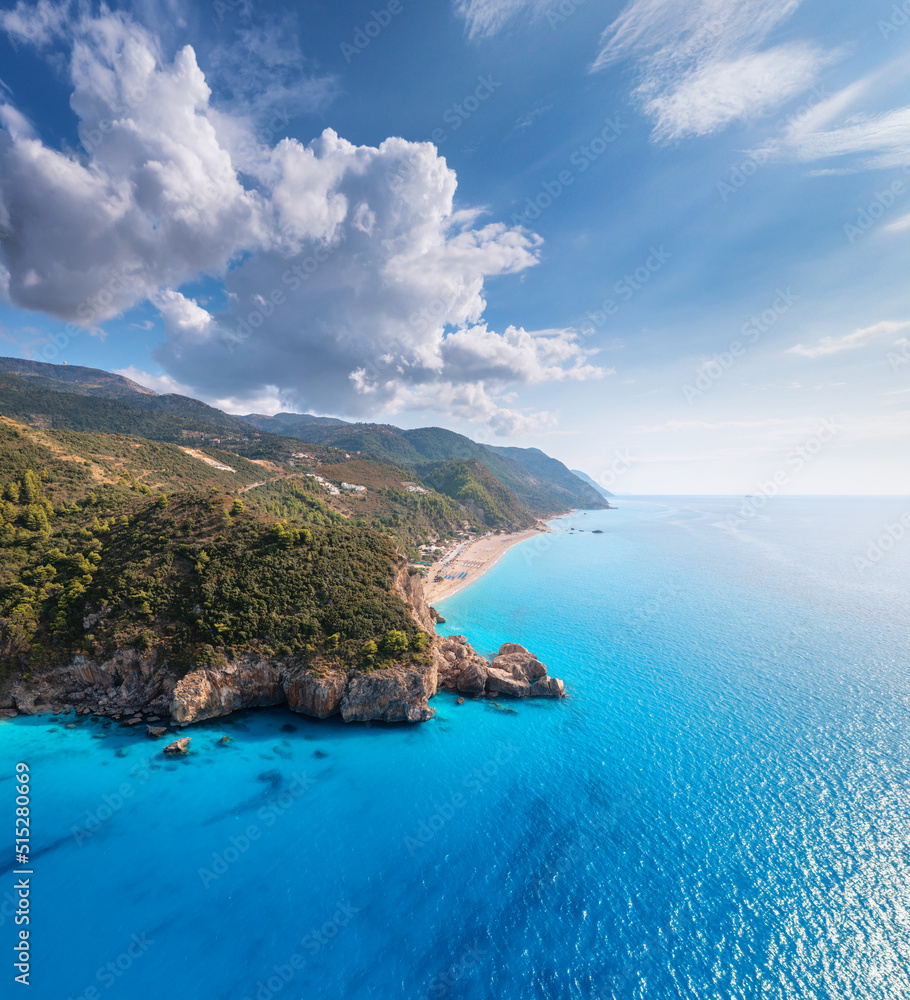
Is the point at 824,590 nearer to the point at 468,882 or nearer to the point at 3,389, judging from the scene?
the point at 468,882

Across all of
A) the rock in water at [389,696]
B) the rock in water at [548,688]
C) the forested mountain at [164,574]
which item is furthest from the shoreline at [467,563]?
the rock in water at [389,696]

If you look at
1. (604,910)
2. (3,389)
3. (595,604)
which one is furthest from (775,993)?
(3,389)

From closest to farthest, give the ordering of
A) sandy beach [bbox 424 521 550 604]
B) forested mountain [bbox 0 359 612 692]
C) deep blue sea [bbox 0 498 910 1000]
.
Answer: deep blue sea [bbox 0 498 910 1000], forested mountain [bbox 0 359 612 692], sandy beach [bbox 424 521 550 604]

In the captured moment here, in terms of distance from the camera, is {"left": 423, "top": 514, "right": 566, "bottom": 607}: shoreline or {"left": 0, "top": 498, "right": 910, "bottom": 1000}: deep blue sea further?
{"left": 423, "top": 514, "right": 566, "bottom": 607}: shoreline

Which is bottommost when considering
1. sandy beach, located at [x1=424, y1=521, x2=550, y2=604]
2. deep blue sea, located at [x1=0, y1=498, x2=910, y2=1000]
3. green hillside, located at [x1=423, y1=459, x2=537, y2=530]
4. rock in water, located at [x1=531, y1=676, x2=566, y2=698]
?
deep blue sea, located at [x1=0, y1=498, x2=910, y2=1000]

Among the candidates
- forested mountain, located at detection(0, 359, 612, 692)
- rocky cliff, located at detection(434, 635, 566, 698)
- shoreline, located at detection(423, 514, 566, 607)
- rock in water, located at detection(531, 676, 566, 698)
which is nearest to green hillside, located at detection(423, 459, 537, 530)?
shoreline, located at detection(423, 514, 566, 607)

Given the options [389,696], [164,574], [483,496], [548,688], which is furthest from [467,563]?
[164,574]

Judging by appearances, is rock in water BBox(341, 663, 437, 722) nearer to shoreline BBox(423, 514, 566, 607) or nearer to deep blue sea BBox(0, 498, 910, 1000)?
deep blue sea BBox(0, 498, 910, 1000)

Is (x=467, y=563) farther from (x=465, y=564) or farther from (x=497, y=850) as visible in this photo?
(x=497, y=850)
